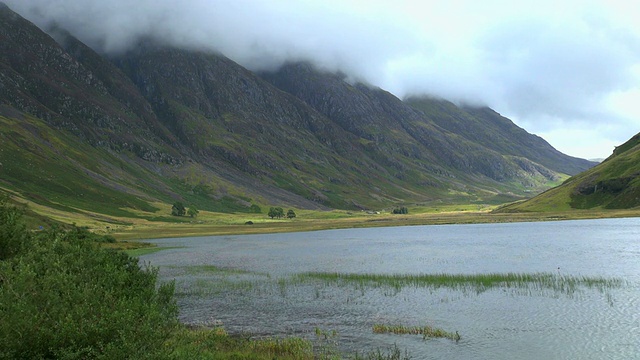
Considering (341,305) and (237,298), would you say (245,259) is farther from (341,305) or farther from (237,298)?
(341,305)

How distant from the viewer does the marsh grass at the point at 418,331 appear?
35.8 meters

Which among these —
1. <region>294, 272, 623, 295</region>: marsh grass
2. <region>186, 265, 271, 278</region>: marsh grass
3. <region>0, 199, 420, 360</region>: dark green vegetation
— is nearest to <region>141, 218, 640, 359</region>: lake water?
<region>186, 265, 271, 278</region>: marsh grass

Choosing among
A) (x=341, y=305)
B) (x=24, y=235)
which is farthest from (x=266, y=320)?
(x=24, y=235)

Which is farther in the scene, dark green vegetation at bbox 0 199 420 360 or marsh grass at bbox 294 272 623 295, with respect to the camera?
marsh grass at bbox 294 272 623 295

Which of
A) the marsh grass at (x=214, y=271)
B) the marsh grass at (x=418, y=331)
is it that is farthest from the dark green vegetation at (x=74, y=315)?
the marsh grass at (x=214, y=271)

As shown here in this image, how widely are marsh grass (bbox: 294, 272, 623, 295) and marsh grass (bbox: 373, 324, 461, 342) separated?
688 inches

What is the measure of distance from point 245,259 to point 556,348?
2944 inches

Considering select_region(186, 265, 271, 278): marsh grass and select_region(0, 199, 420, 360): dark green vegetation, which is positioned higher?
select_region(0, 199, 420, 360): dark green vegetation

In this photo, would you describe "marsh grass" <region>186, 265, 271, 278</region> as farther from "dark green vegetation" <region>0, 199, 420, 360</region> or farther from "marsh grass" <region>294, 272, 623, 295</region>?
"dark green vegetation" <region>0, 199, 420, 360</region>

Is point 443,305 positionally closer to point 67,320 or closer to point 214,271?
point 67,320

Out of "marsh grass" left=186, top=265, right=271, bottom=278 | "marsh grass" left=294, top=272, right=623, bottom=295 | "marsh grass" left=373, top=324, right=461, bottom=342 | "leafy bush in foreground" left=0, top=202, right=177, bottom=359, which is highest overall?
"leafy bush in foreground" left=0, top=202, right=177, bottom=359

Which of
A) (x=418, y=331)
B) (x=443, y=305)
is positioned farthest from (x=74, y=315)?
(x=443, y=305)

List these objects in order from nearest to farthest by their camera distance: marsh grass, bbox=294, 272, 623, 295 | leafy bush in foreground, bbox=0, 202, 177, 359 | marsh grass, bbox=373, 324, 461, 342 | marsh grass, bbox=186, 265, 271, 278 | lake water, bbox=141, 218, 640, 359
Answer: leafy bush in foreground, bbox=0, 202, 177, 359, lake water, bbox=141, 218, 640, 359, marsh grass, bbox=373, 324, 461, 342, marsh grass, bbox=294, 272, 623, 295, marsh grass, bbox=186, 265, 271, 278

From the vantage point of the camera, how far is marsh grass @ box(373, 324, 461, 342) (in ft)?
118
